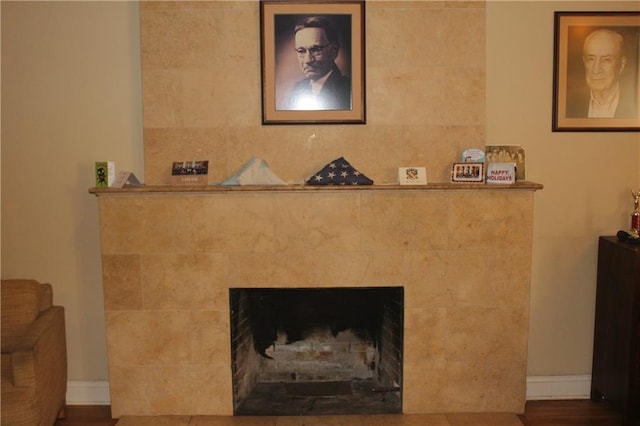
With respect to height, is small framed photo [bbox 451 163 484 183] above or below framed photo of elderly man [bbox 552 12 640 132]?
below

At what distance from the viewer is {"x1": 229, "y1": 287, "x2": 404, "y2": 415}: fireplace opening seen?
2.84 m

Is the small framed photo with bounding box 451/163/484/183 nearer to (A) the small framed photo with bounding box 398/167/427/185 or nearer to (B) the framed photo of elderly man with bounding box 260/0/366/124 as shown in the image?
(A) the small framed photo with bounding box 398/167/427/185

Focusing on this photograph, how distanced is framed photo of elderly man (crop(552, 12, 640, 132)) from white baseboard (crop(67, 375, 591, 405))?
1.55 meters

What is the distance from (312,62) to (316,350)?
68.6 inches

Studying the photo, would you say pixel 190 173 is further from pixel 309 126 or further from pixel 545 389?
pixel 545 389

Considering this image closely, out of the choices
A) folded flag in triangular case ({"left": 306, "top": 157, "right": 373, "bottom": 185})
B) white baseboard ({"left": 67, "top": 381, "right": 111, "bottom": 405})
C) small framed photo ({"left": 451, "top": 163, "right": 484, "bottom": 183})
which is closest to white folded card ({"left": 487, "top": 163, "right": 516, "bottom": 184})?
small framed photo ({"left": 451, "top": 163, "right": 484, "bottom": 183})

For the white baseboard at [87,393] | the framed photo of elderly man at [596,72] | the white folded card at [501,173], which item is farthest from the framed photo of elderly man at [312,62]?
the white baseboard at [87,393]

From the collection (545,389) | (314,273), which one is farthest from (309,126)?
(545,389)

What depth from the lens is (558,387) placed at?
308cm

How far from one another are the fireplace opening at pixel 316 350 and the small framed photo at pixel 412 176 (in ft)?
2.00

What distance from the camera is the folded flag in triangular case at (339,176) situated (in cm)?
273

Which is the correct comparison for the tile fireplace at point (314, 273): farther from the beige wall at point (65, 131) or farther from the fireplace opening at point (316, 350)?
the beige wall at point (65, 131)

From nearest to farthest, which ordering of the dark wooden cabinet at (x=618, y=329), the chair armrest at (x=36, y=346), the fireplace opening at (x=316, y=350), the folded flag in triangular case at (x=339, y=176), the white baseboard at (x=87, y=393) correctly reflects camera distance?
the chair armrest at (x=36, y=346)
the dark wooden cabinet at (x=618, y=329)
the folded flag in triangular case at (x=339, y=176)
the fireplace opening at (x=316, y=350)
the white baseboard at (x=87, y=393)

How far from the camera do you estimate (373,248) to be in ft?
8.99
